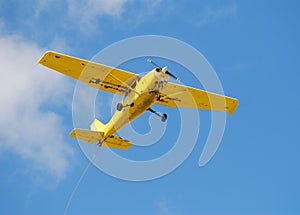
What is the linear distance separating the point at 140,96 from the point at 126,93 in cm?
145

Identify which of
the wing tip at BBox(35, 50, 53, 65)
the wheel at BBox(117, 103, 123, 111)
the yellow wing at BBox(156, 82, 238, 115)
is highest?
the yellow wing at BBox(156, 82, 238, 115)

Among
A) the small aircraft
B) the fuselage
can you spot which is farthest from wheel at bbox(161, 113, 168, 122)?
the fuselage

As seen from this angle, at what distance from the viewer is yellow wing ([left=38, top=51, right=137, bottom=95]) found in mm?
22594

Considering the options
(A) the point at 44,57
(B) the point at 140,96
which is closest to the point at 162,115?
(B) the point at 140,96

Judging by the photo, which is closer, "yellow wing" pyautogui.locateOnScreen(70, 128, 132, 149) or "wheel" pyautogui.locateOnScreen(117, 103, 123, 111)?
"wheel" pyautogui.locateOnScreen(117, 103, 123, 111)

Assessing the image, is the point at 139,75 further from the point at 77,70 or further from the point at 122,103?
the point at 77,70

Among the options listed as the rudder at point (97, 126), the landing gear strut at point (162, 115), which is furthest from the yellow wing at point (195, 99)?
the rudder at point (97, 126)

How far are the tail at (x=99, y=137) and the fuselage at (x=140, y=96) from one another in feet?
6.10

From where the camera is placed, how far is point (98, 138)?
25.5 m

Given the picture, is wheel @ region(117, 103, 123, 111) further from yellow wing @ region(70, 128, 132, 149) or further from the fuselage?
yellow wing @ region(70, 128, 132, 149)

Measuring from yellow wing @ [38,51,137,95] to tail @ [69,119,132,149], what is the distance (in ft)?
8.23

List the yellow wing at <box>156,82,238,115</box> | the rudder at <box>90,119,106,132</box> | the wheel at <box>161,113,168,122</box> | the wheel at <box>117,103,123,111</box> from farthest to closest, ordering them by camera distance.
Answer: the rudder at <box>90,119,106,132</box>
the yellow wing at <box>156,82,238,115</box>
the wheel at <box>117,103,123,111</box>
the wheel at <box>161,113,168,122</box>

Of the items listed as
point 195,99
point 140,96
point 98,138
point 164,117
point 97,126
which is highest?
point 195,99

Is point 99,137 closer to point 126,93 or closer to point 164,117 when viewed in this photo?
point 126,93
